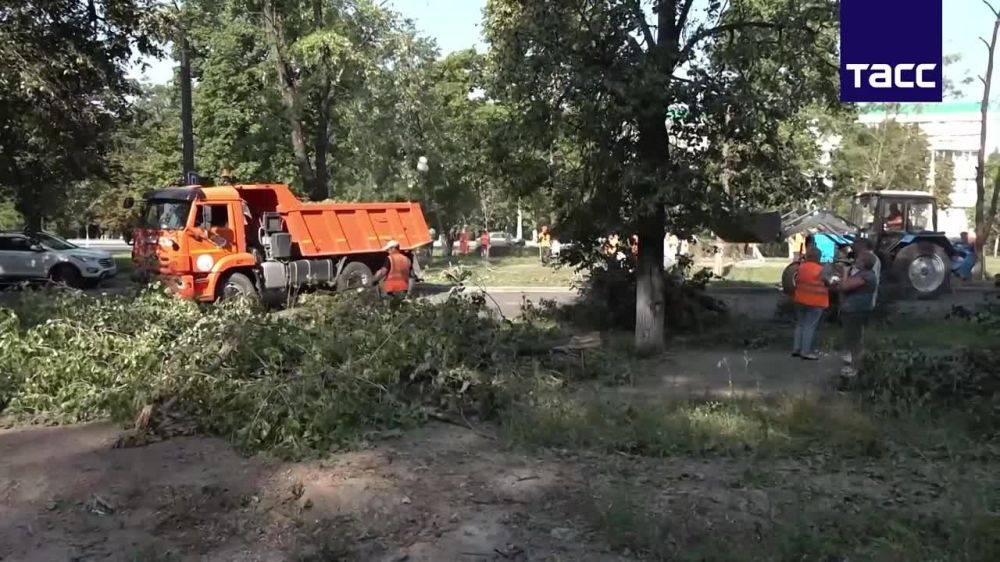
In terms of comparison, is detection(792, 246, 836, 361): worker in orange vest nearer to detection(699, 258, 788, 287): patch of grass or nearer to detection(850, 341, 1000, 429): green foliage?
detection(850, 341, 1000, 429): green foliage

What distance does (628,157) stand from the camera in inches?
436

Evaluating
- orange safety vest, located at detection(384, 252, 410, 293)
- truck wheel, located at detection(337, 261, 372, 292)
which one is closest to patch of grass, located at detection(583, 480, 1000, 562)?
orange safety vest, located at detection(384, 252, 410, 293)

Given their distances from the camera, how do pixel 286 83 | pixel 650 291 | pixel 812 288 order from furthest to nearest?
1. pixel 286 83
2. pixel 650 291
3. pixel 812 288

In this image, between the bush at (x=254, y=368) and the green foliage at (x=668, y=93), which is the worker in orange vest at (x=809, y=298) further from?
the bush at (x=254, y=368)

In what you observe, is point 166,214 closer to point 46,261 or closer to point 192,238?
point 192,238

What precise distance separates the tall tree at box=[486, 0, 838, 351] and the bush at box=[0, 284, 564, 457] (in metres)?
2.73

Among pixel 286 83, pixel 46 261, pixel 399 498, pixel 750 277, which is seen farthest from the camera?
pixel 286 83

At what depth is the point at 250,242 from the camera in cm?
1873

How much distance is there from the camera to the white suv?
23.3 metres

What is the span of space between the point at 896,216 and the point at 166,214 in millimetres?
15929

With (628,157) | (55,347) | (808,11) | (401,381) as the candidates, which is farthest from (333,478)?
(808,11)

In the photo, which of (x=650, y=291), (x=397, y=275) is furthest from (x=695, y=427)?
(x=397, y=275)

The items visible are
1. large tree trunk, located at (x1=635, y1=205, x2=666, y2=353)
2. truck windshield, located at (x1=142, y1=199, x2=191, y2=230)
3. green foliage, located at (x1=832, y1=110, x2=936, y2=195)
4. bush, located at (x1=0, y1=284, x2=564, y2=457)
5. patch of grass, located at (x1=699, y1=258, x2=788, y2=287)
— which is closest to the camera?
bush, located at (x1=0, y1=284, x2=564, y2=457)

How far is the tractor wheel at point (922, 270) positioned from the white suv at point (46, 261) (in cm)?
2031
